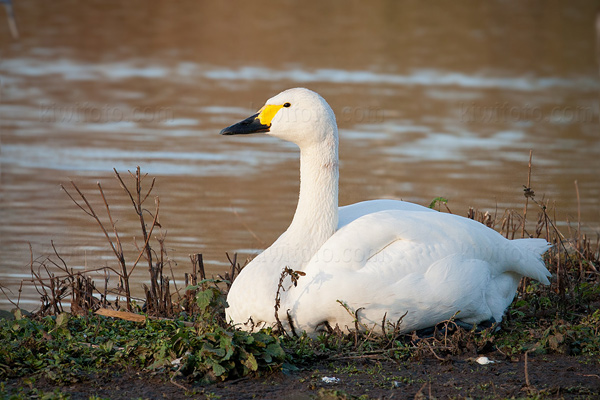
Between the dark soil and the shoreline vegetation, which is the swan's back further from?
the dark soil

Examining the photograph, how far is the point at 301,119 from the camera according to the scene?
6.22 m

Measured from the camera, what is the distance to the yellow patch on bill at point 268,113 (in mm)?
6344

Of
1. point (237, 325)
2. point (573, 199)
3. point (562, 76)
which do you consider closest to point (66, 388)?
point (237, 325)

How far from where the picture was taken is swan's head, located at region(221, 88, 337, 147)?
622cm

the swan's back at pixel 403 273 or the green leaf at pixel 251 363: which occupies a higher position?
the swan's back at pixel 403 273

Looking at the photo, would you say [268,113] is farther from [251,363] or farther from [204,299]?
[251,363]

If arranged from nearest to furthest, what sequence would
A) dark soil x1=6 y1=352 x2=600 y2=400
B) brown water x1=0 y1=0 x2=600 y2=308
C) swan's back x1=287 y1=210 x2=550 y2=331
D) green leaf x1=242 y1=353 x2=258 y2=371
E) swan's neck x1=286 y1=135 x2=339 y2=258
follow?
dark soil x1=6 y1=352 x2=600 y2=400 < green leaf x1=242 y1=353 x2=258 y2=371 < swan's back x1=287 y1=210 x2=550 y2=331 < swan's neck x1=286 y1=135 x2=339 y2=258 < brown water x1=0 y1=0 x2=600 y2=308

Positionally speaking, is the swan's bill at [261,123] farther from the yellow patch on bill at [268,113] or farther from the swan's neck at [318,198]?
the swan's neck at [318,198]

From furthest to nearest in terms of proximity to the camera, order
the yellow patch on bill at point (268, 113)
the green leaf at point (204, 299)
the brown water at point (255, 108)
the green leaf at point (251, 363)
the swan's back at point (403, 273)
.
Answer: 1. the brown water at point (255, 108)
2. the yellow patch on bill at point (268, 113)
3. the swan's back at point (403, 273)
4. the green leaf at point (204, 299)
5. the green leaf at point (251, 363)

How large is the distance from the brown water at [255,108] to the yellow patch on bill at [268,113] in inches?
81.7

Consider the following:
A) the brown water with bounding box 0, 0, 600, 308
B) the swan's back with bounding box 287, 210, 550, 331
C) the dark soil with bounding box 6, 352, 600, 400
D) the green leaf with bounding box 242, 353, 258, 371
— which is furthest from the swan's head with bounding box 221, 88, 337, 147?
the brown water with bounding box 0, 0, 600, 308

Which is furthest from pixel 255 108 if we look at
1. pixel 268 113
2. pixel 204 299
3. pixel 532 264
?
pixel 204 299

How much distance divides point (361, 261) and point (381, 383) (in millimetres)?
965

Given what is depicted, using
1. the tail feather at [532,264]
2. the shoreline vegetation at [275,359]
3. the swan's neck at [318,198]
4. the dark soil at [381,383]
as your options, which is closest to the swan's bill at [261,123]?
the swan's neck at [318,198]
